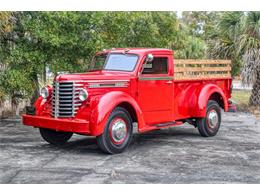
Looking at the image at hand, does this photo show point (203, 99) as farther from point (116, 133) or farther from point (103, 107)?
point (103, 107)

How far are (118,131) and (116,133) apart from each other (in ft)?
0.19

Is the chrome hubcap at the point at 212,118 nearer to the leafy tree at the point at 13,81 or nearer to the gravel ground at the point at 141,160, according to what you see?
the gravel ground at the point at 141,160

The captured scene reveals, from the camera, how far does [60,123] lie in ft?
25.5

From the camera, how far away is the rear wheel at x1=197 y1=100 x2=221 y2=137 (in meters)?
9.89

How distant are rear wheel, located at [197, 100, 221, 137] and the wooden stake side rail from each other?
685mm

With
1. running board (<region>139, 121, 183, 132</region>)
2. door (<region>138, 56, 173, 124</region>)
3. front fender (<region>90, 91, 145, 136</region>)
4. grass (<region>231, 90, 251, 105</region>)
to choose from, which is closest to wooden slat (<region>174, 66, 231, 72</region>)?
door (<region>138, 56, 173, 124</region>)

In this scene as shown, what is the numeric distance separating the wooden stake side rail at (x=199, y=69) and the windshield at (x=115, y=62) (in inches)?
43.7

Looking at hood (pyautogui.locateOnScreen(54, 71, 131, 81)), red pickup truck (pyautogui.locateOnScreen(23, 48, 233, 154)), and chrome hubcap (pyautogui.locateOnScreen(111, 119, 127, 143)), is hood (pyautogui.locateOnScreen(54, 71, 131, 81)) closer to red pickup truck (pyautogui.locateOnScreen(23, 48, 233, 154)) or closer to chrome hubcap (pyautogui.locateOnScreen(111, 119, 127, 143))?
red pickup truck (pyautogui.locateOnScreen(23, 48, 233, 154))

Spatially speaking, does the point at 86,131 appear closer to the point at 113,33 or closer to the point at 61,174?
the point at 61,174

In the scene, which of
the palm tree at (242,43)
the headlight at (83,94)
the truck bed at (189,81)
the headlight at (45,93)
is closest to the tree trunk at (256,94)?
the palm tree at (242,43)

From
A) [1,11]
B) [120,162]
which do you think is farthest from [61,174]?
[1,11]

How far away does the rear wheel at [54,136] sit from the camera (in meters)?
8.76

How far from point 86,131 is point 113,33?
244 inches

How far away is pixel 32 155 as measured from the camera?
7754 mm
